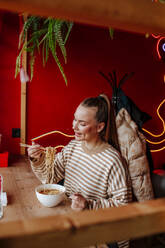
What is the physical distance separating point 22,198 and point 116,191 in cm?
55

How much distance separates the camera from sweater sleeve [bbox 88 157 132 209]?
154cm

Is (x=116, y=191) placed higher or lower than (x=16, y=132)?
lower

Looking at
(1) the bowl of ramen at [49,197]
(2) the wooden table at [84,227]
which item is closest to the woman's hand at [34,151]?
(1) the bowl of ramen at [49,197]

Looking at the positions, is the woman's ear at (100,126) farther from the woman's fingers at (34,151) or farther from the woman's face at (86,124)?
the woman's fingers at (34,151)

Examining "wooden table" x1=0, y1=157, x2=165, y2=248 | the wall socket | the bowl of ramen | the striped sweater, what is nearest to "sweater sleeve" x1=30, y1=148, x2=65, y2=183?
the striped sweater

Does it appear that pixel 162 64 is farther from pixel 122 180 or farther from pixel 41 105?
pixel 122 180

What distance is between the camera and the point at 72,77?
9.97 feet

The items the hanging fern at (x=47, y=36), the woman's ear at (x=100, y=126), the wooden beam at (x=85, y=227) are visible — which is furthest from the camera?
the hanging fern at (x=47, y=36)

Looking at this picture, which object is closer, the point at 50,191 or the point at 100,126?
the point at 50,191

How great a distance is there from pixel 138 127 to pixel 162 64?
1.57 metres

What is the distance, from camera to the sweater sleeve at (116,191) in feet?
5.05

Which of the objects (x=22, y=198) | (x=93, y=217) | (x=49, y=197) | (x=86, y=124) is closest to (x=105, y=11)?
(x=93, y=217)

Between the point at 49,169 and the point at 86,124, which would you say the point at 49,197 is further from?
the point at 86,124

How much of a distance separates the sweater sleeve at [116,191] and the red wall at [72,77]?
4.86 feet
